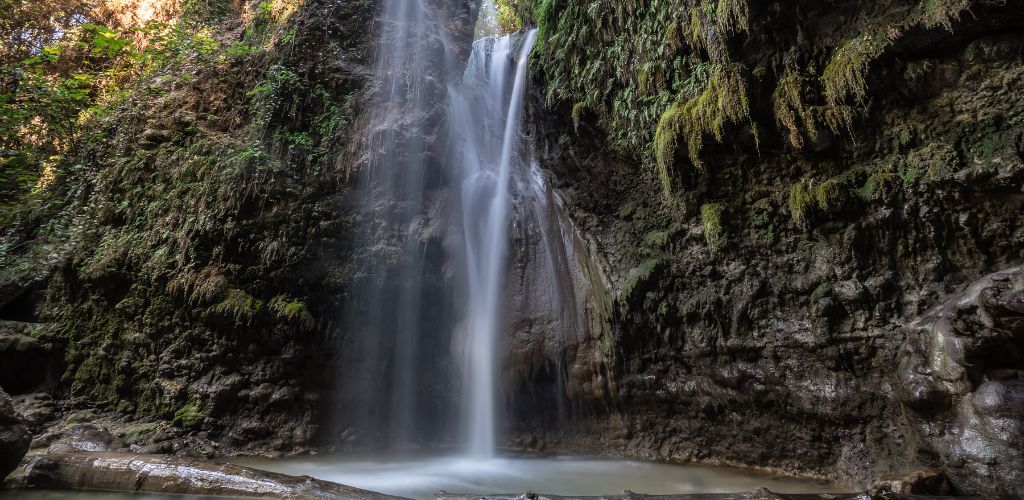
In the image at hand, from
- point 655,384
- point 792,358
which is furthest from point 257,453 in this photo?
point 792,358

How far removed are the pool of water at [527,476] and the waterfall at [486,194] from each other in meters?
1.12

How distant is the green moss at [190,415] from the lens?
736 centimetres

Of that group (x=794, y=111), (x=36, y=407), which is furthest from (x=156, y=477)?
(x=794, y=111)

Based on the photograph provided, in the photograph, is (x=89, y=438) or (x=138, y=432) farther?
(x=138, y=432)

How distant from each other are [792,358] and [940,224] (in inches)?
79.9

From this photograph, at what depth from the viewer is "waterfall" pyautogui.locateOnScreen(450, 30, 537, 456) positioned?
8.12 metres

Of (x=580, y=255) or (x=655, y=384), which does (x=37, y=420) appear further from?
(x=655, y=384)

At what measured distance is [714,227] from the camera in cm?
646

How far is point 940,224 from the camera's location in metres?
5.00

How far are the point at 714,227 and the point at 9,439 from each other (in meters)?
7.60

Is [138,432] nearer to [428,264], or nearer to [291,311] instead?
[291,311]

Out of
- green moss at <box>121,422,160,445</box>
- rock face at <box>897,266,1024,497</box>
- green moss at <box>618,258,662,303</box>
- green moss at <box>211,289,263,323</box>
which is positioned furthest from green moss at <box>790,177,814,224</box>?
green moss at <box>121,422,160,445</box>

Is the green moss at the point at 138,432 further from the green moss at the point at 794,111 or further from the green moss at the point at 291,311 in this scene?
the green moss at the point at 794,111

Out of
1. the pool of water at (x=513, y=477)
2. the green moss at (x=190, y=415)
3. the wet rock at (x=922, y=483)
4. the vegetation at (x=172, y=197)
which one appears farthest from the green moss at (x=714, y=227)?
the green moss at (x=190, y=415)
